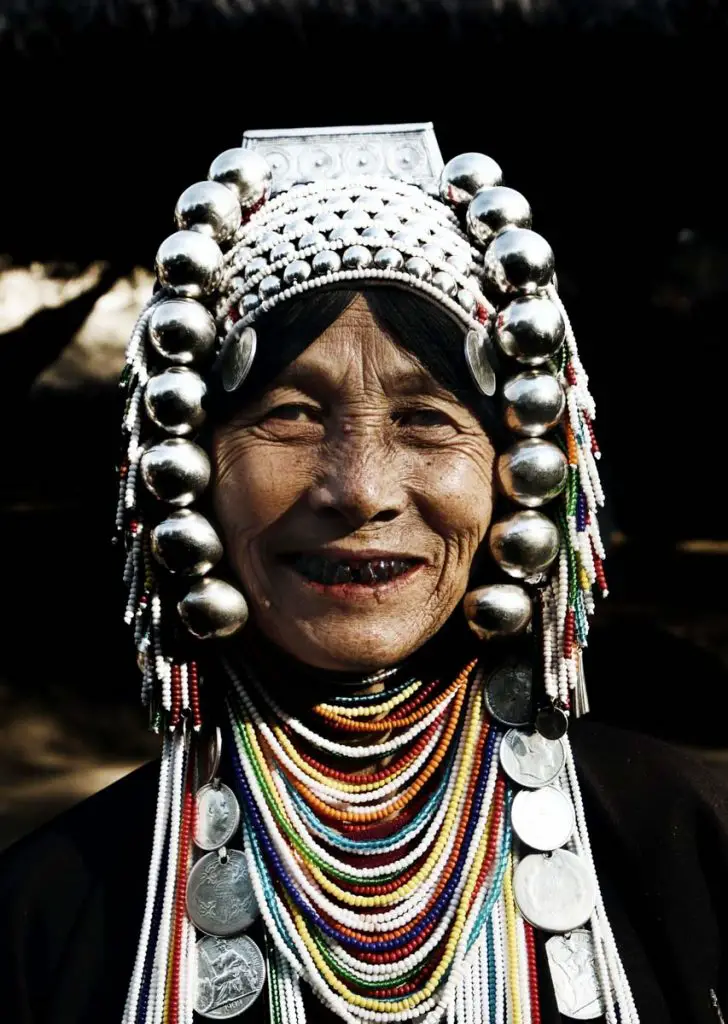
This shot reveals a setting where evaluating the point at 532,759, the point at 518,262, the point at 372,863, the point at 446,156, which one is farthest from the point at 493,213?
the point at 446,156

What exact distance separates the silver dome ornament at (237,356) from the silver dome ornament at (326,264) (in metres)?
0.13

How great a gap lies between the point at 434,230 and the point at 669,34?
4.06ft

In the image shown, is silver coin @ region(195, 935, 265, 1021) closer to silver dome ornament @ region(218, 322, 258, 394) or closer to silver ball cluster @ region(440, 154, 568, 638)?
silver ball cluster @ region(440, 154, 568, 638)

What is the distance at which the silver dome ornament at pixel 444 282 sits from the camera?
6.64 feet

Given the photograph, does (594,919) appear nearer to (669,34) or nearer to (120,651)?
(669,34)

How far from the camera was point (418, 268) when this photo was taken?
6.60 feet

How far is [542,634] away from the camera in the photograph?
2.13m

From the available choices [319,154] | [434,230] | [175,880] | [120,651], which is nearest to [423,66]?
[319,154]

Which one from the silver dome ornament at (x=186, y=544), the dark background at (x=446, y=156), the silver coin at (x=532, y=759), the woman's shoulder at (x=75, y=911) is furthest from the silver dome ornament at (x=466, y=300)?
the dark background at (x=446, y=156)

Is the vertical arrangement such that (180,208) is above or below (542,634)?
above

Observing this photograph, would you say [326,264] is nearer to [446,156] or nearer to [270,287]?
[270,287]

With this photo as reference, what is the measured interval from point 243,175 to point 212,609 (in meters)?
0.69

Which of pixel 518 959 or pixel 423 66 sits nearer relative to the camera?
pixel 518 959

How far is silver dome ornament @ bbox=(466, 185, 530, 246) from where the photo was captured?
2.12m
